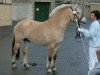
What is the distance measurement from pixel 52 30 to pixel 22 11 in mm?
37093

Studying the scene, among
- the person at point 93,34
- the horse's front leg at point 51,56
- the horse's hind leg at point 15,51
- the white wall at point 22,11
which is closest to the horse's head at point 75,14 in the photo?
the horse's front leg at point 51,56

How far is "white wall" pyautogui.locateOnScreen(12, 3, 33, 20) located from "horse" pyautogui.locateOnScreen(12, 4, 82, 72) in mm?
35232

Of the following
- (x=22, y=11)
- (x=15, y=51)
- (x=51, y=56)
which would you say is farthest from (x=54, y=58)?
(x=22, y=11)

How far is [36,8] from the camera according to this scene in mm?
52312

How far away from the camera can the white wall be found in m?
48.9

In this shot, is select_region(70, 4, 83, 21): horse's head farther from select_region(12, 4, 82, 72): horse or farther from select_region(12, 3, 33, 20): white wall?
select_region(12, 3, 33, 20): white wall

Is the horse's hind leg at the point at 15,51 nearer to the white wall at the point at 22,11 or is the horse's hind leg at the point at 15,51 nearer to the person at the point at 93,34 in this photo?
the person at the point at 93,34

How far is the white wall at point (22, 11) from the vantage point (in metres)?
48.9

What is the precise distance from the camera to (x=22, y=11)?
49375mm

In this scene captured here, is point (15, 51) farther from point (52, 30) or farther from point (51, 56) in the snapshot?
point (52, 30)

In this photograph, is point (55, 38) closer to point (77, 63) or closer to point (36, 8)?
point (77, 63)

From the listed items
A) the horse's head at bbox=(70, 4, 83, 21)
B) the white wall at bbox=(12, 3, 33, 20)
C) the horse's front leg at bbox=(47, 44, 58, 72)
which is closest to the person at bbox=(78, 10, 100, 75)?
the horse's head at bbox=(70, 4, 83, 21)

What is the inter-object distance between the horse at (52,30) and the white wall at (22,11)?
3523 centimetres

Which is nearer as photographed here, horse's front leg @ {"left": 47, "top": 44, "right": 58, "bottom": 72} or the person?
the person
